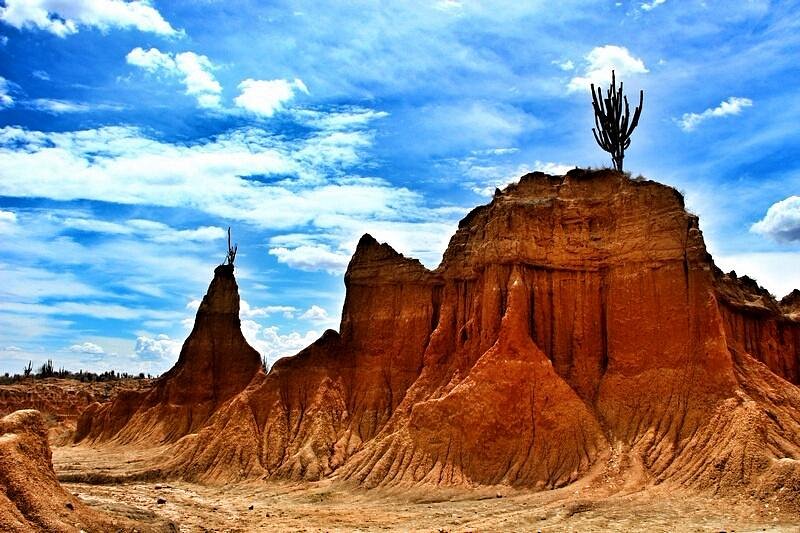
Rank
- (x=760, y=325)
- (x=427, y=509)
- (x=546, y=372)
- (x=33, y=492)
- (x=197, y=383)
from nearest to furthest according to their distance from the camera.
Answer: (x=33, y=492) → (x=427, y=509) → (x=546, y=372) → (x=760, y=325) → (x=197, y=383)

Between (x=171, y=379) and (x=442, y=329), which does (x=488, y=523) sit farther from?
(x=171, y=379)

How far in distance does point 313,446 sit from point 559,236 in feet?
54.0

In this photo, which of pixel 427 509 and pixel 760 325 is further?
pixel 760 325

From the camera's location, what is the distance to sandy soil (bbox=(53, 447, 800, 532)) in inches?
1022

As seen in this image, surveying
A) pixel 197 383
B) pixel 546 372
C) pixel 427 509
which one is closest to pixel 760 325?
pixel 546 372

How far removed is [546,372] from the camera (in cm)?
3528

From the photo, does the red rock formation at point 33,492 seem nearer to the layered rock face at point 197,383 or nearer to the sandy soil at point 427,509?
the sandy soil at point 427,509

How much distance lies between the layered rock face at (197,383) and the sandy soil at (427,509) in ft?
46.8

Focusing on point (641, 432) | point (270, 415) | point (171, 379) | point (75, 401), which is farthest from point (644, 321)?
point (75, 401)

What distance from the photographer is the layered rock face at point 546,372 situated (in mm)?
31953

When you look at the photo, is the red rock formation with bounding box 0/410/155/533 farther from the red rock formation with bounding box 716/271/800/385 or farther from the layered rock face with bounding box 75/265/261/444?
the layered rock face with bounding box 75/265/261/444

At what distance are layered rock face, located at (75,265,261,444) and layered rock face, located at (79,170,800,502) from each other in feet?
24.2

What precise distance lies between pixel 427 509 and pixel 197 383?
26629 millimetres

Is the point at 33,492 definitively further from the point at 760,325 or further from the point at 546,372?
the point at 760,325
